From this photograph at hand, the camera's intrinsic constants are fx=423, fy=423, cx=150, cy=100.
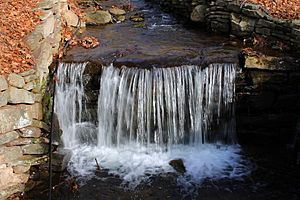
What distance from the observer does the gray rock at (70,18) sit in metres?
12.0

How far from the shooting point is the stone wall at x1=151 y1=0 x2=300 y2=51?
10.2 metres

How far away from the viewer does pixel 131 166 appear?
900 cm

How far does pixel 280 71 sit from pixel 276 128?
4.23ft

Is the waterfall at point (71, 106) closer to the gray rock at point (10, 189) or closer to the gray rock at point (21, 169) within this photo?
the gray rock at point (21, 169)

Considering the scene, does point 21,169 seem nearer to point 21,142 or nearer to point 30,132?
point 21,142

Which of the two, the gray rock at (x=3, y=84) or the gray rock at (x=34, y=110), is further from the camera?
the gray rock at (x=34, y=110)

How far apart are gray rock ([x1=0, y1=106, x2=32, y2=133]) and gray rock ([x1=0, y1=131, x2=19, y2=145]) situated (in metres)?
0.07

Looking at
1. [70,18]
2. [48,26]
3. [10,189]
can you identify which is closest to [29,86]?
[10,189]

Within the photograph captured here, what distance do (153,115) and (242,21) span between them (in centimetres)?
378

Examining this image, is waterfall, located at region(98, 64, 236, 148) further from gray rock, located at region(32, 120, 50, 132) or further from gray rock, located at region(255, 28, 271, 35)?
gray rock, located at region(255, 28, 271, 35)

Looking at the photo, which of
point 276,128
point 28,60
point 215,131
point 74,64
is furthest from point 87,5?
point 276,128

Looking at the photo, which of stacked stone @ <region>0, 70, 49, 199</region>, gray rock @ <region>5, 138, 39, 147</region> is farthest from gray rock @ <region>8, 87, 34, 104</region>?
gray rock @ <region>5, 138, 39, 147</region>

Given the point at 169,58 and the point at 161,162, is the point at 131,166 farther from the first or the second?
the point at 169,58

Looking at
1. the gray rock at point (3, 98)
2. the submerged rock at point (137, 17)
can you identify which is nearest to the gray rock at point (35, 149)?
the gray rock at point (3, 98)
